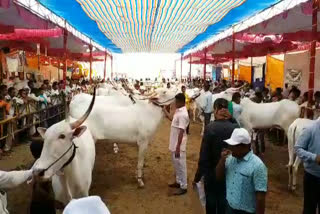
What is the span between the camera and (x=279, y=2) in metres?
8.76

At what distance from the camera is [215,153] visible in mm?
4117

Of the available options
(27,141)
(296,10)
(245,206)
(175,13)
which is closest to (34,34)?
(27,141)

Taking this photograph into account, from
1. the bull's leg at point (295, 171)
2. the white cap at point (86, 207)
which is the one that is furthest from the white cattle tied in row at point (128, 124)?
the white cap at point (86, 207)

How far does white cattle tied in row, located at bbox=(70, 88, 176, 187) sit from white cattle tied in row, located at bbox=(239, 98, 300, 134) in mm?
3036

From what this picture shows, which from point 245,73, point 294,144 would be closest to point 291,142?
point 294,144

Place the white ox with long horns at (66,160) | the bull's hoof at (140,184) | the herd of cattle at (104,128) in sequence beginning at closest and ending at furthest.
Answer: the white ox with long horns at (66,160) < the herd of cattle at (104,128) < the bull's hoof at (140,184)

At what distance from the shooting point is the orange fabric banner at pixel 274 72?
19859 millimetres

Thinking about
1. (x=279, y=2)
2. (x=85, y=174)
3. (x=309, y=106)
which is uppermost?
(x=279, y=2)

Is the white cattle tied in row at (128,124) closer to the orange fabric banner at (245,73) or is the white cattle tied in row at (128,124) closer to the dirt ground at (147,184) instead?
the dirt ground at (147,184)

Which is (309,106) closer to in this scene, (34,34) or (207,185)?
(207,185)

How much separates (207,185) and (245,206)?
1.05 m

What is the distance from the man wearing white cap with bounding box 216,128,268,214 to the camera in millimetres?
3113

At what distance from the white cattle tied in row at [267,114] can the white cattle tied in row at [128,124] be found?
3.04m

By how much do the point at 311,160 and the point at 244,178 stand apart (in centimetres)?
122
